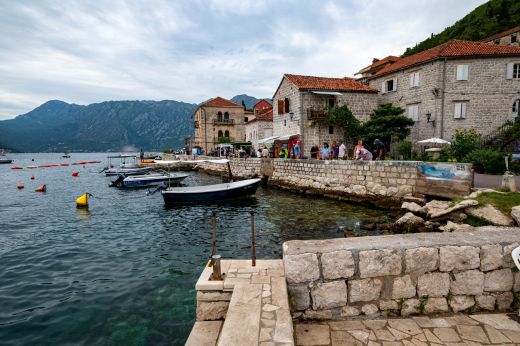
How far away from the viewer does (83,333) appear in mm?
5977

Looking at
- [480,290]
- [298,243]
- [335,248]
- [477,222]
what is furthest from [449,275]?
[477,222]

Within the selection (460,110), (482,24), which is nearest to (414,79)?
(460,110)

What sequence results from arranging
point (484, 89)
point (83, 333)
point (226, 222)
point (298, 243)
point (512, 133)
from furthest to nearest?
point (484, 89) → point (512, 133) → point (226, 222) → point (83, 333) → point (298, 243)

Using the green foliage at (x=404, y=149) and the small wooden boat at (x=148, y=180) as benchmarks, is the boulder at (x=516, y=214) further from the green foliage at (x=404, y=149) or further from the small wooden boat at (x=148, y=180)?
the small wooden boat at (x=148, y=180)

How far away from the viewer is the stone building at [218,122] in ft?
192

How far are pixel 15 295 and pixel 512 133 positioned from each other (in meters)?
32.1

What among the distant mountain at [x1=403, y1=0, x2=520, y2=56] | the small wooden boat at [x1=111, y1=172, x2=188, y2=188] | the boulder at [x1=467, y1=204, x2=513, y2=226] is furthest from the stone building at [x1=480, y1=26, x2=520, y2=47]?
the small wooden boat at [x1=111, y1=172, x2=188, y2=188]

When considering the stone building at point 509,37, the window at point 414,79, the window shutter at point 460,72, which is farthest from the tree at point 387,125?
the stone building at point 509,37

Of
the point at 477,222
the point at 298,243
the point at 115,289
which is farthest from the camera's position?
the point at 477,222

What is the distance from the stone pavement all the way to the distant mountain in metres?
51.9

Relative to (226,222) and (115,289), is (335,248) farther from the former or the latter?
(226,222)

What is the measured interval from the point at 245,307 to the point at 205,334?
38.0 inches

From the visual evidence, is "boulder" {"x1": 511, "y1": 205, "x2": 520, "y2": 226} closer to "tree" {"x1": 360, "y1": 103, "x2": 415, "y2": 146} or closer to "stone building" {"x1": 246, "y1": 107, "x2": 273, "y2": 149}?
"tree" {"x1": 360, "y1": 103, "x2": 415, "y2": 146}

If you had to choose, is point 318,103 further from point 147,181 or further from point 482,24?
point 482,24
